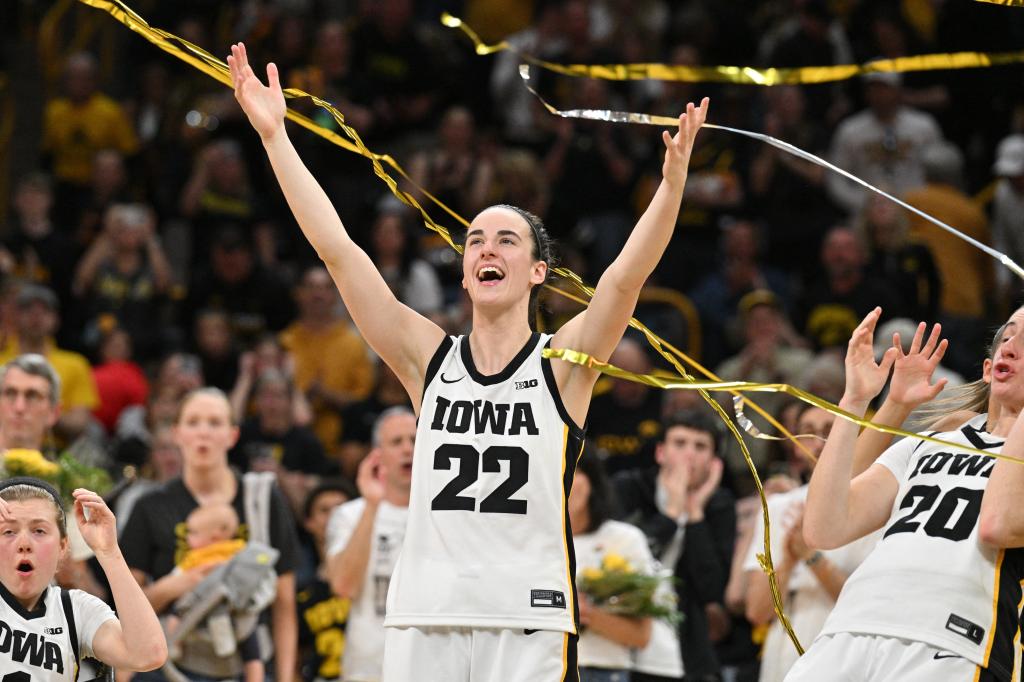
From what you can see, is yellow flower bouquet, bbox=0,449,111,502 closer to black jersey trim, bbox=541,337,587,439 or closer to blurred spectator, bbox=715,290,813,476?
black jersey trim, bbox=541,337,587,439

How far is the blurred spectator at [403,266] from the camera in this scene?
1166 centimetres

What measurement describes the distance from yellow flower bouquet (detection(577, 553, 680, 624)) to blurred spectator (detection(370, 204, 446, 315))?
4.61 metres

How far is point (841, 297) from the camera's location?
1098 cm

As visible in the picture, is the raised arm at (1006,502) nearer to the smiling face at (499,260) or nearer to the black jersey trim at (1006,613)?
the black jersey trim at (1006,613)

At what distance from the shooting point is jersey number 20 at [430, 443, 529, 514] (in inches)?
185

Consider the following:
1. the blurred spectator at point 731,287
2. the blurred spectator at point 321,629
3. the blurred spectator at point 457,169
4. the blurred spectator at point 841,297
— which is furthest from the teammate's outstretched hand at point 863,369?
the blurred spectator at point 457,169

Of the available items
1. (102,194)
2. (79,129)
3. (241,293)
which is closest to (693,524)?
(241,293)

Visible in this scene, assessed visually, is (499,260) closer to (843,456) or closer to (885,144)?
(843,456)

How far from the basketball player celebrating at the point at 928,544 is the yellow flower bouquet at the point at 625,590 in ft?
6.56

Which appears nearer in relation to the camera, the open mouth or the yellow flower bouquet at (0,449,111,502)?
the open mouth

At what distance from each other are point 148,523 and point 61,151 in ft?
23.9

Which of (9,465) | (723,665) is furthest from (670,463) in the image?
(9,465)

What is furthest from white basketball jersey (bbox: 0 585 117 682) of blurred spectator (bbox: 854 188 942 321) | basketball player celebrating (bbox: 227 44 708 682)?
blurred spectator (bbox: 854 188 942 321)

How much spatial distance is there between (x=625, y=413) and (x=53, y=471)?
460 centimetres
